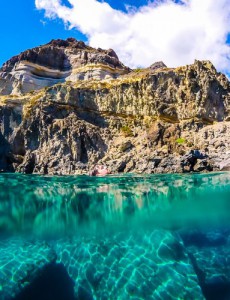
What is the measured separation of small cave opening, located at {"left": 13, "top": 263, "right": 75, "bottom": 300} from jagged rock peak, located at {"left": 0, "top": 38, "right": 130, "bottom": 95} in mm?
83319

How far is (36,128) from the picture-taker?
58.7 m

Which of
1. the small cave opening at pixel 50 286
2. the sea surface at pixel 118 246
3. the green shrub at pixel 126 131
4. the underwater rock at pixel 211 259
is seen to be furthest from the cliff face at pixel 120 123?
the small cave opening at pixel 50 286

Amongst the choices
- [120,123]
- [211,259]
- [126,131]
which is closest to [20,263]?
[211,259]

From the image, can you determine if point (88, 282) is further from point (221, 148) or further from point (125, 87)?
point (125, 87)

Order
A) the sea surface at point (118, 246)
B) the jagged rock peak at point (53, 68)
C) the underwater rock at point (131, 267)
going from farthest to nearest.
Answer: the jagged rock peak at point (53, 68) < the sea surface at point (118, 246) < the underwater rock at point (131, 267)

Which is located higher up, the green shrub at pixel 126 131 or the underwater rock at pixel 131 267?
the green shrub at pixel 126 131

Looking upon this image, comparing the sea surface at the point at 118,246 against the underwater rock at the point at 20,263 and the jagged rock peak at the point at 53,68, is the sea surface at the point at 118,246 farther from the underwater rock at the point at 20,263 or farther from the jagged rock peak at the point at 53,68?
the jagged rock peak at the point at 53,68

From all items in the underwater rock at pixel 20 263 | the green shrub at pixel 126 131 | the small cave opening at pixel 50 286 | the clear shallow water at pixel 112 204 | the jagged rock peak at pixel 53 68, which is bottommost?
the small cave opening at pixel 50 286

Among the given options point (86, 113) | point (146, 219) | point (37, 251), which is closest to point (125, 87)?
point (86, 113)

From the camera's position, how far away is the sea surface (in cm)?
1039

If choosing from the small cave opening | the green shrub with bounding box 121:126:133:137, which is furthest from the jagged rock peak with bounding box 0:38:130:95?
the small cave opening

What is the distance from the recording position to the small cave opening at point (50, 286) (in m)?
10.2

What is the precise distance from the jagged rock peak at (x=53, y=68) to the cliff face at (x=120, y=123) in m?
27.6

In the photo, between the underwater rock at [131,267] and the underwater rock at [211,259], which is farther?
the underwater rock at [211,259]
